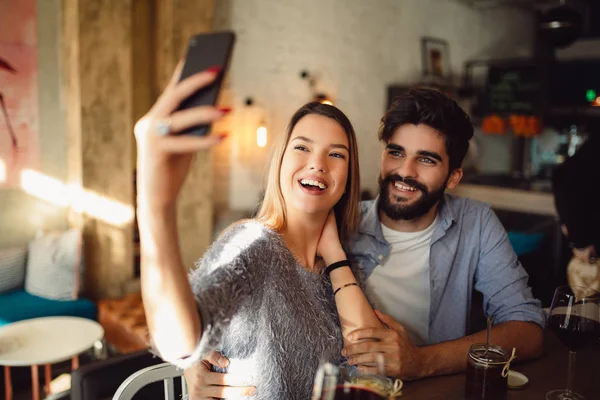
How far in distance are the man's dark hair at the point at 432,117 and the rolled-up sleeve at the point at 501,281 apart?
0.85 ft

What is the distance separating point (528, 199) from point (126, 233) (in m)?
3.97

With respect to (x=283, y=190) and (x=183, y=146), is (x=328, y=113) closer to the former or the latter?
(x=283, y=190)

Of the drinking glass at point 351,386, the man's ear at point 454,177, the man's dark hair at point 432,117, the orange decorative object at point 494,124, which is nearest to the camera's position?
the drinking glass at point 351,386

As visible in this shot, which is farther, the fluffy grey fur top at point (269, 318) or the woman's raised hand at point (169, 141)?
the fluffy grey fur top at point (269, 318)

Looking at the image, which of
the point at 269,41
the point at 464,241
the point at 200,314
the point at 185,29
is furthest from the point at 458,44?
the point at 200,314

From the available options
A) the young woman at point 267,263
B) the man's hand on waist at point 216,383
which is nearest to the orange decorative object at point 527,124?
the young woman at point 267,263

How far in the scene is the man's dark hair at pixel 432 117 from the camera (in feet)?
5.28

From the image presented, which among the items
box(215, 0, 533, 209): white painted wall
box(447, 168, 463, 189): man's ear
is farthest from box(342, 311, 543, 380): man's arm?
box(215, 0, 533, 209): white painted wall

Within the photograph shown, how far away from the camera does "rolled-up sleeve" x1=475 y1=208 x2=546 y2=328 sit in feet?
4.92

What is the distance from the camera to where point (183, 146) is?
2.35 feet

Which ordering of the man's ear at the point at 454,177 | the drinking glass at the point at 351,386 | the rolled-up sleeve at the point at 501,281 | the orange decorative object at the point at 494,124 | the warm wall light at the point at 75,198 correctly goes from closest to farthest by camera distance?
the drinking glass at the point at 351,386 < the rolled-up sleeve at the point at 501,281 < the man's ear at the point at 454,177 < the warm wall light at the point at 75,198 < the orange decorative object at the point at 494,124

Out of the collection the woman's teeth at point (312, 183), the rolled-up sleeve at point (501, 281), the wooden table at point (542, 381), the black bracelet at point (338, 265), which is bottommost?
the wooden table at point (542, 381)

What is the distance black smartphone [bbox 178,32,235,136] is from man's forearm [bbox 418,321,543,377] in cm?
87

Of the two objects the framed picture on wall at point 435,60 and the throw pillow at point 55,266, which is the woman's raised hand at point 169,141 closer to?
the throw pillow at point 55,266
